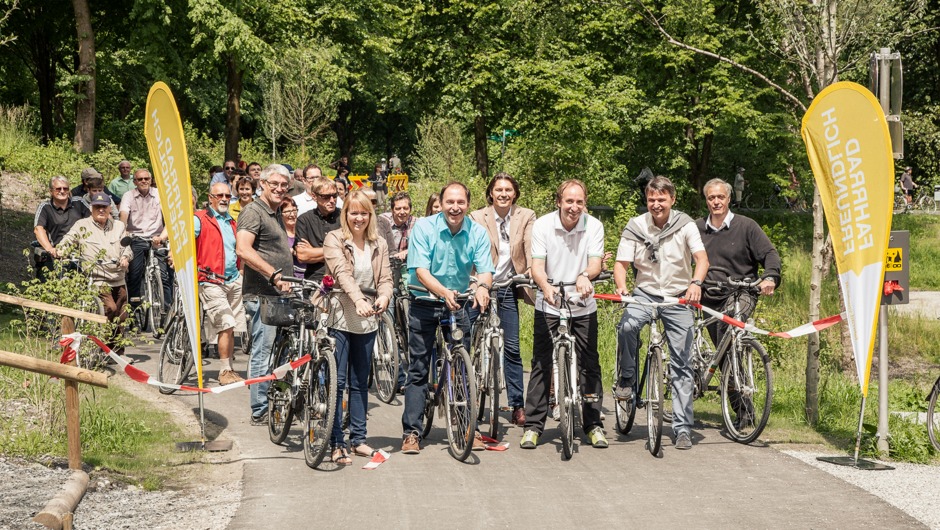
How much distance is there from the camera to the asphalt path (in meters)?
6.74

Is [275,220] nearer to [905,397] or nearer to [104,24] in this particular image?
[905,397]

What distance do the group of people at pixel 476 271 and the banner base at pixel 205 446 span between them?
2.97 feet

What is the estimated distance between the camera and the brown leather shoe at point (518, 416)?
9.74m

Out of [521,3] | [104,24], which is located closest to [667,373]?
[521,3]

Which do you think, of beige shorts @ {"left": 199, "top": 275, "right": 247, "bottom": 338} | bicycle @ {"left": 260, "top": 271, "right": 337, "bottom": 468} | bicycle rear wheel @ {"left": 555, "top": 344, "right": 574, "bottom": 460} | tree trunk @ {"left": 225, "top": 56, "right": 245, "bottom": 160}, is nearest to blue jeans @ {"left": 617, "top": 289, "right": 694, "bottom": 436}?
bicycle rear wheel @ {"left": 555, "top": 344, "right": 574, "bottom": 460}

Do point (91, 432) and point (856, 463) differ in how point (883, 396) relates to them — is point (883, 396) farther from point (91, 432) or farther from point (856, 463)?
point (91, 432)

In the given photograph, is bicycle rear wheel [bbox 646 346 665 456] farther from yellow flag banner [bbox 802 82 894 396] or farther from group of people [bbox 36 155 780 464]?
yellow flag banner [bbox 802 82 894 396]

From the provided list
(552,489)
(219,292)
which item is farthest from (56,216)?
(552,489)

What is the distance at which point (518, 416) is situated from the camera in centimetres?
980

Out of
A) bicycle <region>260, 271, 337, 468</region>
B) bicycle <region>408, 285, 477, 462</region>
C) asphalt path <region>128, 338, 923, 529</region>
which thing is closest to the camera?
asphalt path <region>128, 338, 923, 529</region>

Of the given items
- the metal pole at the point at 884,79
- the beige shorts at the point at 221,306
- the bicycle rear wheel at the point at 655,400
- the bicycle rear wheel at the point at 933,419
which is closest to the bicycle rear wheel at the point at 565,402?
the bicycle rear wheel at the point at 655,400

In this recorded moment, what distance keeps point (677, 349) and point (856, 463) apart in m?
1.57

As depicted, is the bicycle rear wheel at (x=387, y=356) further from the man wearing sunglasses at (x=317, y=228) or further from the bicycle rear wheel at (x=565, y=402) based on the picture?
the bicycle rear wheel at (x=565, y=402)

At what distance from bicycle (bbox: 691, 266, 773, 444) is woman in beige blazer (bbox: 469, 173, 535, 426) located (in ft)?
5.01
